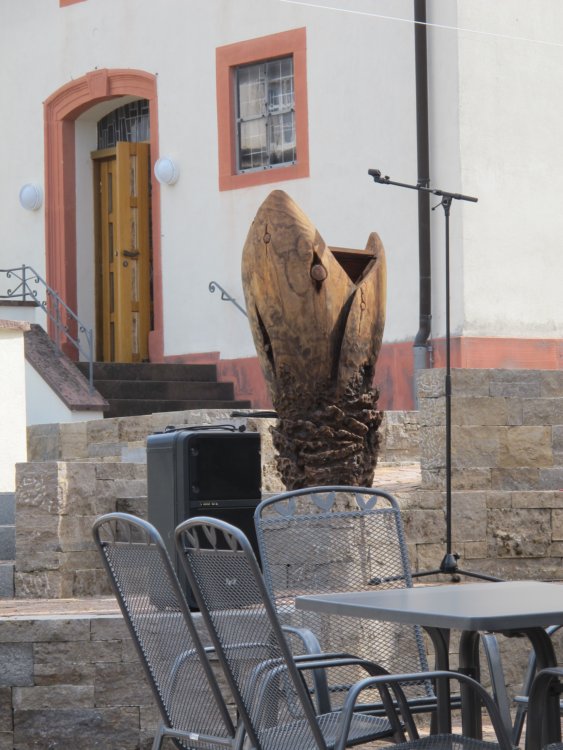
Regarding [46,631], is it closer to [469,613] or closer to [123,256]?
[469,613]

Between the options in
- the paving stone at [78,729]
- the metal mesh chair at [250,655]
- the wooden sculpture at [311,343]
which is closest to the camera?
the metal mesh chair at [250,655]

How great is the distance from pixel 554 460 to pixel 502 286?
4.64 metres

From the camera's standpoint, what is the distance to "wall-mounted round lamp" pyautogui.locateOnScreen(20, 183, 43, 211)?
679 inches

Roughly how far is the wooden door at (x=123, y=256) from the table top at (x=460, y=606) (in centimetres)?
1234

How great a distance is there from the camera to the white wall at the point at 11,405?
441 inches

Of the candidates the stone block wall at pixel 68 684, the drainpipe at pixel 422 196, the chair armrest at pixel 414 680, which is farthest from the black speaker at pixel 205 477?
the drainpipe at pixel 422 196

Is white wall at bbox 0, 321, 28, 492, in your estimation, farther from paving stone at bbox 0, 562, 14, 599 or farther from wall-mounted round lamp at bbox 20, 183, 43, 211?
wall-mounted round lamp at bbox 20, 183, 43, 211

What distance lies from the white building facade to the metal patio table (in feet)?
30.9

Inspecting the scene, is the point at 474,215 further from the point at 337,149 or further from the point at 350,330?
the point at 350,330

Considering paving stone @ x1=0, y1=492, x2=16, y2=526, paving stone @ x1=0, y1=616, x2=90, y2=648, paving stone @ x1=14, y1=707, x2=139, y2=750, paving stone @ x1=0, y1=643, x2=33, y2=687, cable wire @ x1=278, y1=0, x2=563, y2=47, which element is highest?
cable wire @ x1=278, y1=0, x2=563, y2=47

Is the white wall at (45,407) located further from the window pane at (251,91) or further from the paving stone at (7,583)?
the paving stone at (7,583)

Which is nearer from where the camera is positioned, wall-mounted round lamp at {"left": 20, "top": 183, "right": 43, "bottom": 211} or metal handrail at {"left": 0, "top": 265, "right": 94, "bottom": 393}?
metal handrail at {"left": 0, "top": 265, "right": 94, "bottom": 393}

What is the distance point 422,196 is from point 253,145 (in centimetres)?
239

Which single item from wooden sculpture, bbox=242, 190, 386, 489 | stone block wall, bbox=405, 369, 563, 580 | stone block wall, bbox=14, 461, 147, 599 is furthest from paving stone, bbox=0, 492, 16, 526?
stone block wall, bbox=405, 369, 563, 580
